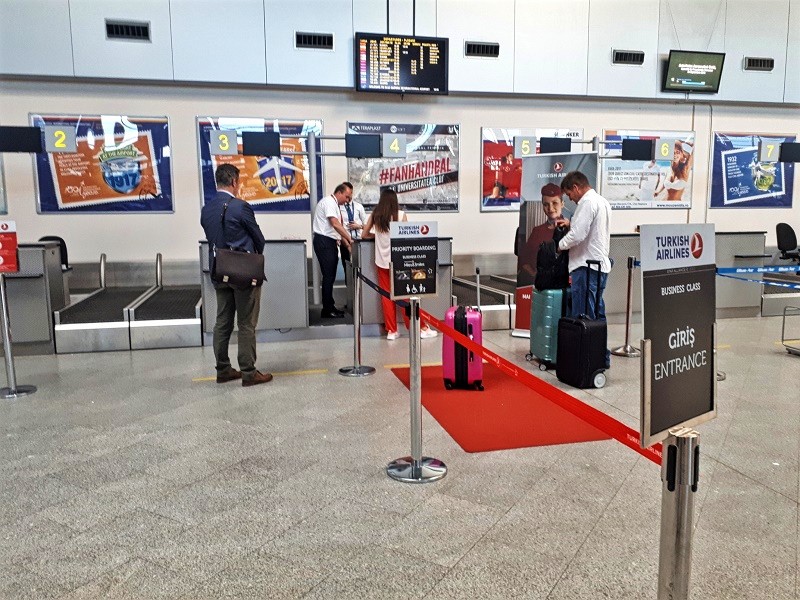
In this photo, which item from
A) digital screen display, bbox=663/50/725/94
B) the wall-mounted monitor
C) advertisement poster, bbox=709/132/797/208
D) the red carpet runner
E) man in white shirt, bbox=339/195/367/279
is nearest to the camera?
the red carpet runner

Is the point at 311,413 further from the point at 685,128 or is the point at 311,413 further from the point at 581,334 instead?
the point at 685,128

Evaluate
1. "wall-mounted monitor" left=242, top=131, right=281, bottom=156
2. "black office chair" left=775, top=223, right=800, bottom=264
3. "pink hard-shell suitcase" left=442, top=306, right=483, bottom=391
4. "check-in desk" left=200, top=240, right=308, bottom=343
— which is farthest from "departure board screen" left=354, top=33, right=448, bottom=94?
"black office chair" left=775, top=223, right=800, bottom=264

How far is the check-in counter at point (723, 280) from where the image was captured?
7.46 meters

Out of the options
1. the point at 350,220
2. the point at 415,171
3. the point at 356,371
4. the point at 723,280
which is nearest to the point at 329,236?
the point at 350,220

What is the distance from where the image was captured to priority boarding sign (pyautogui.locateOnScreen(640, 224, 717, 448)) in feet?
4.93

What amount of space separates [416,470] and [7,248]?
146 inches

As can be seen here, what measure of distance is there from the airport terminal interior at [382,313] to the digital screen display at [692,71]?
5 centimetres

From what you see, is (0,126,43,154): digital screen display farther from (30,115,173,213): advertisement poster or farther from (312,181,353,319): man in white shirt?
(312,181,353,319): man in white shirt

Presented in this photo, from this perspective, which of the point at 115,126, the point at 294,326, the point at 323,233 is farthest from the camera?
the point at 115,126

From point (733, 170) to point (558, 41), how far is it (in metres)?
4.26

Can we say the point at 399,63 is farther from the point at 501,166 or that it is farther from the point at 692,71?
the point at 692,71

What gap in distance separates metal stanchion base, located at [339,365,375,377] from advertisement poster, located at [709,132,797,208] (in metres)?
8.70

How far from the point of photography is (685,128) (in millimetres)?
10992

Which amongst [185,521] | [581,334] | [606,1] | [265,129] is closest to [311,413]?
[185,521]
